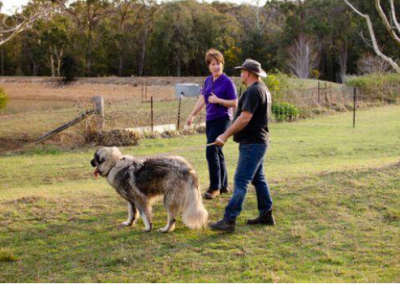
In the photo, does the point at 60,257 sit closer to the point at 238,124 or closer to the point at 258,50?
the point at 238,124

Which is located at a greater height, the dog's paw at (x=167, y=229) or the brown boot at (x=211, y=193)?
the brown boot at (x=211, y=193)

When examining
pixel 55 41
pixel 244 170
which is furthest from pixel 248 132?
pixel 55 41

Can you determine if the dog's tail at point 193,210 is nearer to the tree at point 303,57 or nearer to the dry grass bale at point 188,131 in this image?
the dry grass bale at point 188,131

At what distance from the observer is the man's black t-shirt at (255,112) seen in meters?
5.76

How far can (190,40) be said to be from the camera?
2217 inches

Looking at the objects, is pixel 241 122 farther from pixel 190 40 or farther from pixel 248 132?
pixel 190 40

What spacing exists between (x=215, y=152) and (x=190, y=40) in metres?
50.2

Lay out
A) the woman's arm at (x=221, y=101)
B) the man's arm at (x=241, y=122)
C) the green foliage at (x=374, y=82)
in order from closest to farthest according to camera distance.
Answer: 1. the man's arm at (x=241, y=122)
2. the woman's arm at (x=221, y=101)
3. the green foliage at (x=374, y=82)

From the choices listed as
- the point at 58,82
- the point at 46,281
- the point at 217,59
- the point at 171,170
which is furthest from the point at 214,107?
the point at 58,82

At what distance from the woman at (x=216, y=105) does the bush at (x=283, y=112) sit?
1535cm

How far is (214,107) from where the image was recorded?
737cm

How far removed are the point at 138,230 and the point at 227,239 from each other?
1.21 meters

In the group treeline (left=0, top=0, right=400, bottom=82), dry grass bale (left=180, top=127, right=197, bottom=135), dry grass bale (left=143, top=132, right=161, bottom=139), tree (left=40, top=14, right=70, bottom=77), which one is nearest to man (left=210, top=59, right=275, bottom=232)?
dry grass bale (left=143, top=132, right=161, bottom=139)

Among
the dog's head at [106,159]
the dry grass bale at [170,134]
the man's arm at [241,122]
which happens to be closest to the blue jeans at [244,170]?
the man's arm at [241,122]
